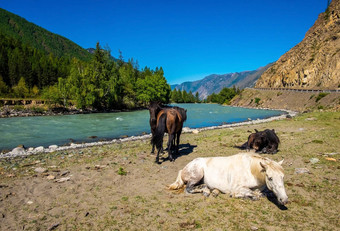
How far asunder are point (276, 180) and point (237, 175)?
103 cm

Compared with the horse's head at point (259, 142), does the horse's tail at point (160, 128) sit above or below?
above

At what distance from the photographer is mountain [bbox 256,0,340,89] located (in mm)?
64750

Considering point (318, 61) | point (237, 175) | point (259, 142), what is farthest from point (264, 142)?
point (318, 61)

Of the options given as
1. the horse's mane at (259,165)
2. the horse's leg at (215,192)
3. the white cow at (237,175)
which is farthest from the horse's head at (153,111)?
the horse's mane at (259,165)

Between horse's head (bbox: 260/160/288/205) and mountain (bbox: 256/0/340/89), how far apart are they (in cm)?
7013

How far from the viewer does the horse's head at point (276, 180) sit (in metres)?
4.38

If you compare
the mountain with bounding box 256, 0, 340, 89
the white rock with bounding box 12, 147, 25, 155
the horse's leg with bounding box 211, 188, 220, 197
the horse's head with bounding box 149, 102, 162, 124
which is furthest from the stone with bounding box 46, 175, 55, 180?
the mountain with bounding box 256, 0, 340, 89

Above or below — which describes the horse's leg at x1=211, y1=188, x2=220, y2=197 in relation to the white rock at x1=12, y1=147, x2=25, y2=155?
above

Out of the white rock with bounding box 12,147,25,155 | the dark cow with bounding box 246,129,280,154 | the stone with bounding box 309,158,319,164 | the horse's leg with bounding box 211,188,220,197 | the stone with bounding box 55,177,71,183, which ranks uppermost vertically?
the dark cow with bounding box 246,129,280,154

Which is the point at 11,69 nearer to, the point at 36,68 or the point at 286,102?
the point at 36,68

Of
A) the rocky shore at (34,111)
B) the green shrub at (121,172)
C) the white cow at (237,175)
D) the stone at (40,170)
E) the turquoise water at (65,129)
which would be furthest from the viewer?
the rocky shore at (34,111)

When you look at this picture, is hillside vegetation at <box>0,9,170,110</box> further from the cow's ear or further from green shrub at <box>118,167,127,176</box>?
the cow's ear

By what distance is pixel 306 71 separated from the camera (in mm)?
75812

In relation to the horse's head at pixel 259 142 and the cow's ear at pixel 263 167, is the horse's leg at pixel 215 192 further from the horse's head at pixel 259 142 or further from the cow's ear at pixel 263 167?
the horse's head at pixel 259 142
